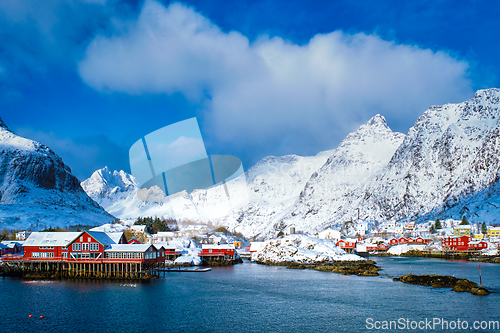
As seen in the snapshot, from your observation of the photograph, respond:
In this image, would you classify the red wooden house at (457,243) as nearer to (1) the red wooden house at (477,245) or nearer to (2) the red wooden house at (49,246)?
(1) the red wooden house at (477,245)

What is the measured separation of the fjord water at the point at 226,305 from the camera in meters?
37.6

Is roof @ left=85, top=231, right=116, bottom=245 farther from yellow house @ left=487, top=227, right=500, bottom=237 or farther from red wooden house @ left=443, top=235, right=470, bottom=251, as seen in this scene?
yellow house @ left=487, top=227, right=500, bottom=237

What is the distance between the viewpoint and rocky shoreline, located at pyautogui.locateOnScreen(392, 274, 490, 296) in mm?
53253

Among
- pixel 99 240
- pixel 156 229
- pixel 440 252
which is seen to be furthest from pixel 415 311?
pixel 156 229

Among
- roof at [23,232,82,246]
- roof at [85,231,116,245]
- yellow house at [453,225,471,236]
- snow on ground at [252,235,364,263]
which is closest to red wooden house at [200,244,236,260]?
snow on ground at [252,235,364,263]

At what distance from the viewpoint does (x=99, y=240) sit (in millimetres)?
73750

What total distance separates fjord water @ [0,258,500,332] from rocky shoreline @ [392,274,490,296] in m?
1.56

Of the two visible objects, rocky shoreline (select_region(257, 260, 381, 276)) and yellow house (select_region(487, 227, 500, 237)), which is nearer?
rocky shoreline (select_region(257, 260, 381, 276))

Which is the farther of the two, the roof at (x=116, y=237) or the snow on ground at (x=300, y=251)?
the snow on ground at (x=300, y=251)

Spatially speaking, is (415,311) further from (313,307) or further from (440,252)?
(440,252)

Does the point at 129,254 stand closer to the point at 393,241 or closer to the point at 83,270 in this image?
the point at 83,270

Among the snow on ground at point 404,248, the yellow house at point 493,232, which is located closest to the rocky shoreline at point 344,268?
the snow on ground at point 404,248

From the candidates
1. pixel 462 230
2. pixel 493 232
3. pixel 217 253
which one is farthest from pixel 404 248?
pixel 217 253

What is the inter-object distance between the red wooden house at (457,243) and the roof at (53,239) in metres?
126
